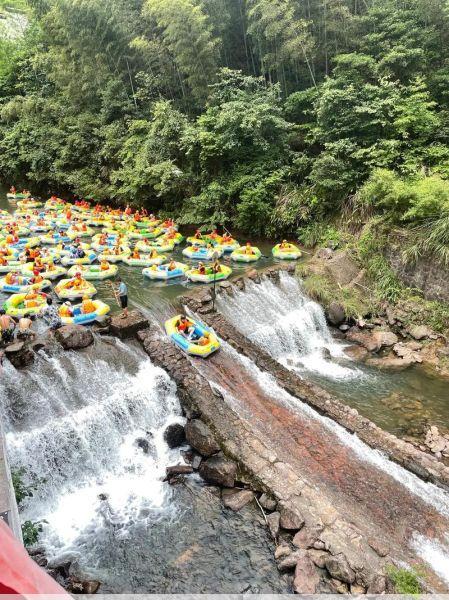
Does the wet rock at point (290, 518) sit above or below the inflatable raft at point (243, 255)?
below

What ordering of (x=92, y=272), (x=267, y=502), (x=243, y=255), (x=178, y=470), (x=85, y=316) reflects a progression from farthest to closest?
(x=243, y=255), (x=92, y=272), (x=85, y=316), (x=178, y=470), (x=267, y=502)

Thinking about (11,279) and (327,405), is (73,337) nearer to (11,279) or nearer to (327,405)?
(11,279)

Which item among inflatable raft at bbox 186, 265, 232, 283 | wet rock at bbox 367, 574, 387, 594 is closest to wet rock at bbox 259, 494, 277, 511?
wet rock at bbox 367, 574, 387, 594

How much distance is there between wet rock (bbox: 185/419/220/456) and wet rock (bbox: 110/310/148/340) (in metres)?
3.44

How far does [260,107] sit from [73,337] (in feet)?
41.8

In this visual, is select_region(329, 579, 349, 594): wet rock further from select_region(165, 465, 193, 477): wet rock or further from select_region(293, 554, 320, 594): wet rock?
select_region(165, 465, 193, 477): wet rock

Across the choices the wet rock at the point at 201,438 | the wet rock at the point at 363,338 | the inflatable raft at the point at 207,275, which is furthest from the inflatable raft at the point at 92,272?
the wet rock at the point at 363,338

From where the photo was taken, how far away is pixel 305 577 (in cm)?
643

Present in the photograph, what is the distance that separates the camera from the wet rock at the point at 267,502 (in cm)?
764

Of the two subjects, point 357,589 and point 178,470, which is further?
point 178,470

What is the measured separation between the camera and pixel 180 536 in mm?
7344

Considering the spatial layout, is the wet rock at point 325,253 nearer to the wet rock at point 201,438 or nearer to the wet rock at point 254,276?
the wet rock at point 254,276

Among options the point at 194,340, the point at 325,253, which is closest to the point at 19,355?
the point at 194,340

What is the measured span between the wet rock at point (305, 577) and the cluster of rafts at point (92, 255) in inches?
223
